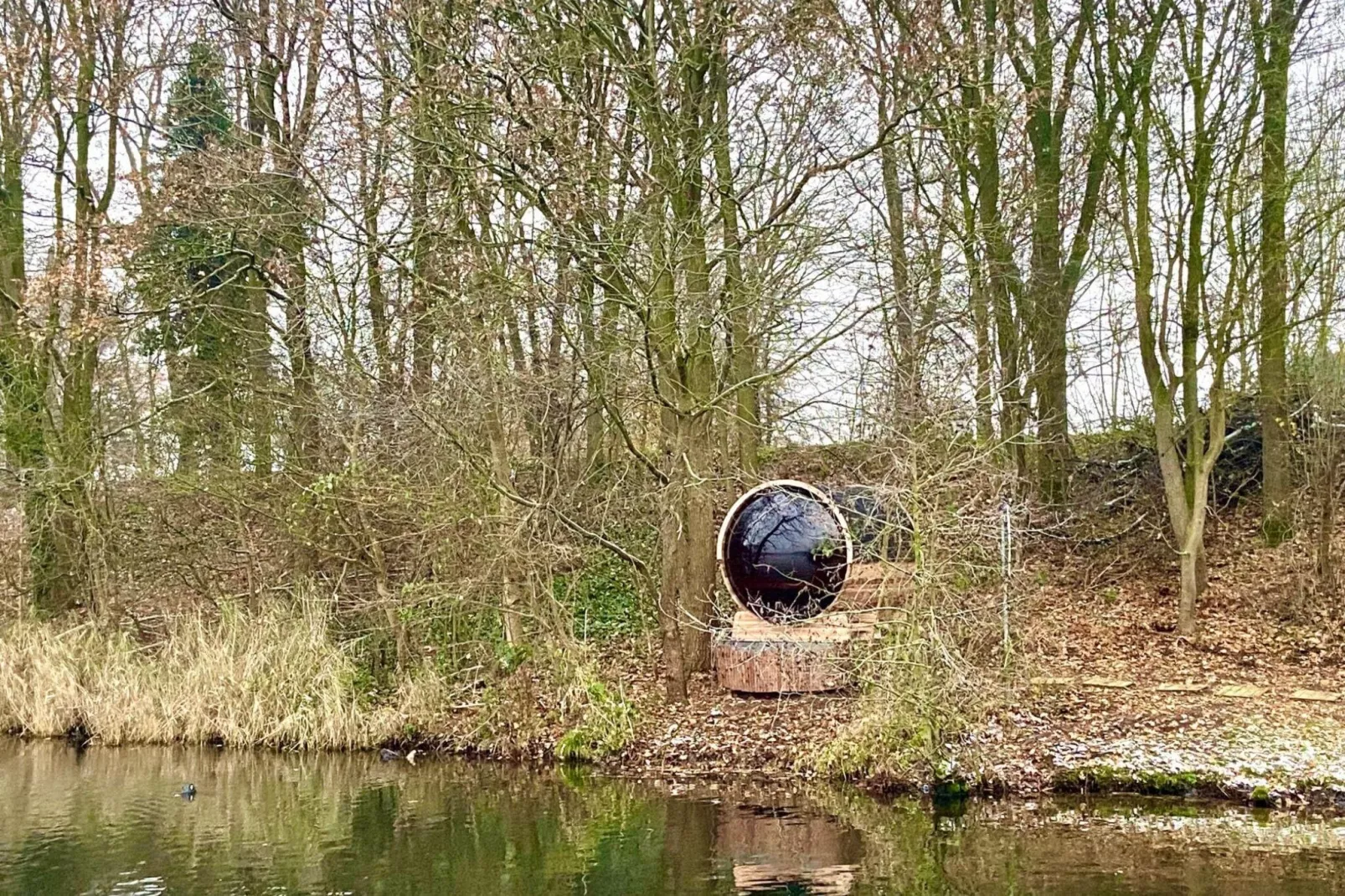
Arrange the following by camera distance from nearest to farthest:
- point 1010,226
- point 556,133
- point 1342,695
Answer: point 1342,695 < point 556,133 < point 1010,226

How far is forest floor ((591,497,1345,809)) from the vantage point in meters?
8.98

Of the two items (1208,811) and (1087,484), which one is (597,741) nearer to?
(1208,811)

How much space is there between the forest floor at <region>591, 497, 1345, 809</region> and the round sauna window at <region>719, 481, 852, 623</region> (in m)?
1.10

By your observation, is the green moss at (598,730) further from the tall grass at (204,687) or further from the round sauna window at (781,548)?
the tall grass at (204,687)

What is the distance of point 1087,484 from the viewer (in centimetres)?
1561

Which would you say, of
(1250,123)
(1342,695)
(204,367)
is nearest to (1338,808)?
(1342,695)

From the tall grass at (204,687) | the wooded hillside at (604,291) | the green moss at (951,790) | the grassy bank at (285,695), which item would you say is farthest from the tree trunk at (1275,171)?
the tall grass at (204,687)

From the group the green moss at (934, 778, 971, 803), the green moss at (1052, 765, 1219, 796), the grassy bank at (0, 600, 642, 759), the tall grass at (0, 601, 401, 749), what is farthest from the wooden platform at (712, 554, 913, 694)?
the tall grass at (0, 601, 401, 749)

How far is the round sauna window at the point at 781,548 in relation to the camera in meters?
11.7

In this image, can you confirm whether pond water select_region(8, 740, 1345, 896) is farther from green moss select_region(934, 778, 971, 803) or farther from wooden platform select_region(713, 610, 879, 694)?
wooden platform select_region(713, 610, 879, 694)

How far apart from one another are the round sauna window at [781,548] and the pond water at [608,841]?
2.50 metres

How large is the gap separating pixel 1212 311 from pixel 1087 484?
3.62m

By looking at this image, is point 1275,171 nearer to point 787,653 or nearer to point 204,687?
point 787,653

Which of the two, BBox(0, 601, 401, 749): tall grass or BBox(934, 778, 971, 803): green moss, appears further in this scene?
BBox(0, 601, 401, 749): tall grass
